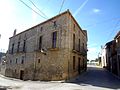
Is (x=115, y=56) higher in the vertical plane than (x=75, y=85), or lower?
higher

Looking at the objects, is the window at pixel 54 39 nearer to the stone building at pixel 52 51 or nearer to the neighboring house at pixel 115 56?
→ the stone building at pixel 52 51

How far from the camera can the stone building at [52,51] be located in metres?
17.2

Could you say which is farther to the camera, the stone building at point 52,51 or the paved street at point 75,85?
the stone building at point 52,51

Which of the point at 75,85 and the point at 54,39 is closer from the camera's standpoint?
the point at 75,85

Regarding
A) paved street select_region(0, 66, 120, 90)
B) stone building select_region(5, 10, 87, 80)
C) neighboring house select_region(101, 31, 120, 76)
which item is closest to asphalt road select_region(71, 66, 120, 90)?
paved street select_region(0, 66, 120, 90)

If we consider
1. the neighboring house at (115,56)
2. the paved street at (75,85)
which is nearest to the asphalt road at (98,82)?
the paved street at (75,85)

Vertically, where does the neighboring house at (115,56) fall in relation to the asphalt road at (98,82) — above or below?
above

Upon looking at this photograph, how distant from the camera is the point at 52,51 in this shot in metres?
18.3

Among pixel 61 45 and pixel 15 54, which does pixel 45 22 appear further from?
pixel 15 54

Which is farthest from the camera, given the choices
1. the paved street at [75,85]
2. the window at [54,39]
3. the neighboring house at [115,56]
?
the neighboring house at [115,56]

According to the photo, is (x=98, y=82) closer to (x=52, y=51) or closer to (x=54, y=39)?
(x=52, y=51)

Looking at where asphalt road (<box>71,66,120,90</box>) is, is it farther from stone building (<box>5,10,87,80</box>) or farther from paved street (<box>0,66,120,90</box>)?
stone building (<box>5,10,87,80</box>)

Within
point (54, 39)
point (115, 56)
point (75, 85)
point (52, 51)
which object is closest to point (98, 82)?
point (75, 85)


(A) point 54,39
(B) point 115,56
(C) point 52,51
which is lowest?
(B) point 115,56
